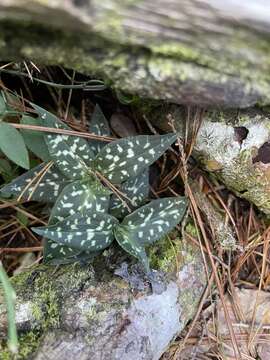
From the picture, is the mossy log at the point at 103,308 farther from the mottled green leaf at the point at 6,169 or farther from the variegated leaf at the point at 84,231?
the mottled green leaf at the point at 6,169

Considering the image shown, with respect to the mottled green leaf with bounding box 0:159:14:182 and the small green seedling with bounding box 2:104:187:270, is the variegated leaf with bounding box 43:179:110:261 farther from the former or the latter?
the mottled green leaf with bounding box 0:159:14:182

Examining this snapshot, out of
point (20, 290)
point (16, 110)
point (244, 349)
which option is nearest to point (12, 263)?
point (20, 290)

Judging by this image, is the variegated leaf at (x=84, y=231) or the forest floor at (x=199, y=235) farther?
the forest floor at (x=199, y=235)

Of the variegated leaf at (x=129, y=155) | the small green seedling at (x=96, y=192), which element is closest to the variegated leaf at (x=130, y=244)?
the small green seedling at (x=96, y=192)

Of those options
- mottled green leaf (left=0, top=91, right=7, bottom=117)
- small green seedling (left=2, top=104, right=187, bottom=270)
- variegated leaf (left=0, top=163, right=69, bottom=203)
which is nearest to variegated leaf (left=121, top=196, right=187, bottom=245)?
small green seedling (left=2, top=104, right=187, bottom=270)

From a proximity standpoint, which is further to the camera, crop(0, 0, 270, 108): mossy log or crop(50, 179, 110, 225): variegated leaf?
crop(50, 179, 110, 225): variegated leaf

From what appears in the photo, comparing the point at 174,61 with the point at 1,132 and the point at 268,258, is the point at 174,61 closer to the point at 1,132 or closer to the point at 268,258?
the point at 1,132
